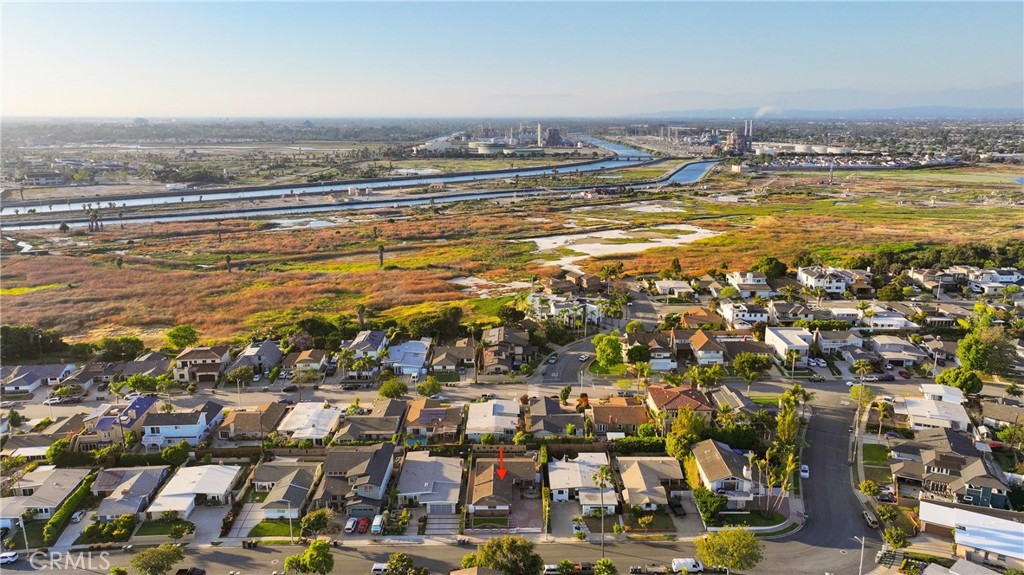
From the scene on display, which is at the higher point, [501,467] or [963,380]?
[963,380]

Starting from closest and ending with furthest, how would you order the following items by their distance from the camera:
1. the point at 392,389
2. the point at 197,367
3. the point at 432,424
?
the point at 432,424 < the point at 392,389 < the point at 197,367

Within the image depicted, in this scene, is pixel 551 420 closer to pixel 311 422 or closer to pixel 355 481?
pixel 355 481


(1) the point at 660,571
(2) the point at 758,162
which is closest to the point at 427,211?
(1) the point at 660,571

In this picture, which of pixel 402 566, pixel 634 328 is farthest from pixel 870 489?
pixel 402 566

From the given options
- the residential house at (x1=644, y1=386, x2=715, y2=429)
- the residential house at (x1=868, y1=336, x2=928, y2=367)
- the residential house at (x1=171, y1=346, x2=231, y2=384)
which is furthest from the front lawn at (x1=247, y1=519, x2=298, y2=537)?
the residential house at (x1=868, y1=336, x2=928, y2=367)

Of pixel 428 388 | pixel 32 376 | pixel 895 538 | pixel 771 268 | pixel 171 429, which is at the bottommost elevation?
pixel 895 538

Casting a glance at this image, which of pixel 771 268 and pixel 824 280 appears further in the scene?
pixel 771 268
